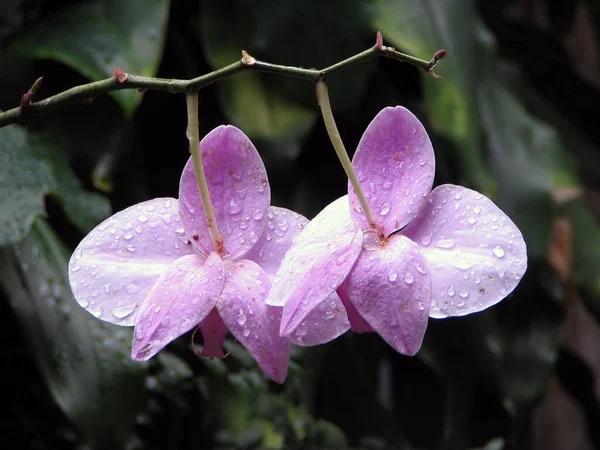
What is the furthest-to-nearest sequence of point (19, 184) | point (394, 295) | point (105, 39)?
point (105, 39), point (19, 184), point (394, 295)

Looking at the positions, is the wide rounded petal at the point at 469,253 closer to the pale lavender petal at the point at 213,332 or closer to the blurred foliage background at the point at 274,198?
the pale lavender petal at the point at 213,332

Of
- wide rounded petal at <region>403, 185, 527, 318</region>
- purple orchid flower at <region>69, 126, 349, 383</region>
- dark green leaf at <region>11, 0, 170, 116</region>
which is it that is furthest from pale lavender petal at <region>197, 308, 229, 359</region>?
dark green leaf at <region>11, 0, 170, 116</region>

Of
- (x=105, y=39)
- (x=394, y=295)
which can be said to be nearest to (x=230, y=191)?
(x=394, y=295)

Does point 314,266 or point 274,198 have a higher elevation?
point 314,266

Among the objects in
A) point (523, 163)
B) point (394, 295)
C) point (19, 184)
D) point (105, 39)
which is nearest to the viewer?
point (394, 295)

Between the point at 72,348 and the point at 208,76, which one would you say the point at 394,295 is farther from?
the point at 72,348

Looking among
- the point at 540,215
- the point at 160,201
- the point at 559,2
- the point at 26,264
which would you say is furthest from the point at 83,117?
the point at 559,2

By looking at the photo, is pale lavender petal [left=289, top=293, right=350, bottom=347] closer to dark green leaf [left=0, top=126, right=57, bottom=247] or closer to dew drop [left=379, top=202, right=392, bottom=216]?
dew drop [left=379, top=202, right=392, bottom=216]
